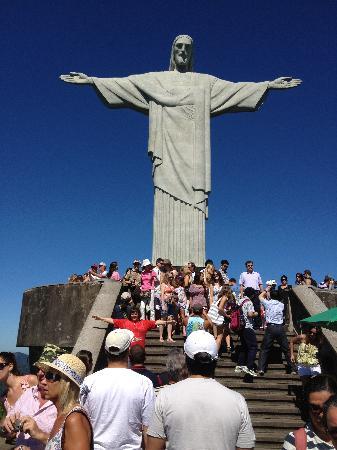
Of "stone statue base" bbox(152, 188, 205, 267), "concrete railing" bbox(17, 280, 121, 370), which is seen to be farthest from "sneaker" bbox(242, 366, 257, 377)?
"stone statue base" bbox(152, 188, 205, 267)

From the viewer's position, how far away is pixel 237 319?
8352 millimetres

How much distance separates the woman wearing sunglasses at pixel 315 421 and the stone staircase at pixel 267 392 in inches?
145

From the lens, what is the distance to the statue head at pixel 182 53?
15.8 m

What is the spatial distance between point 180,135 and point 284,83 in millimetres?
3426

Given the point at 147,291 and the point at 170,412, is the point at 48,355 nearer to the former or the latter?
the point at 170,412

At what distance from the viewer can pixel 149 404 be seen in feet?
11.9

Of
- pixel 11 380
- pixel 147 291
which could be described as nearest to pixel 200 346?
pixel 11 380

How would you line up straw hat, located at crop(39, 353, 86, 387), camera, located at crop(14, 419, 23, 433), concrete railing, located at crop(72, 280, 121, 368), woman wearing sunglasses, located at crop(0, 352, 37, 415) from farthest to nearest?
concrete railing, located at crop(72, 280, 121, 368) → woman wearing sunglasses, located at crop(0, 352, 37, 415) → camera, located at crop(14, 419, 23, 433) → straw hat, located at crop(39, 353, 86, 387)

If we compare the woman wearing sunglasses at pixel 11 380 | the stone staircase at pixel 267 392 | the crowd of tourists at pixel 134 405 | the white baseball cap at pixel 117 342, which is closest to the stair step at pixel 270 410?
the stone staircase at pixel 267 392

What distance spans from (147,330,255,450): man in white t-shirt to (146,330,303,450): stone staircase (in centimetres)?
385

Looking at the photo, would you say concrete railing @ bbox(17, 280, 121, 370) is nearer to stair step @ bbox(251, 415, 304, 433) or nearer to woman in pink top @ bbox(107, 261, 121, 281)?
woman in pink top @ bbox(107, 261, 121, 281)

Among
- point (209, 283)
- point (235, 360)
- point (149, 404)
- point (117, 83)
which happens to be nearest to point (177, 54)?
point (117, 83)

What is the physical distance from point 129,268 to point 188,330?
546 cm

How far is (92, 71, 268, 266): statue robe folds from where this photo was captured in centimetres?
1481
